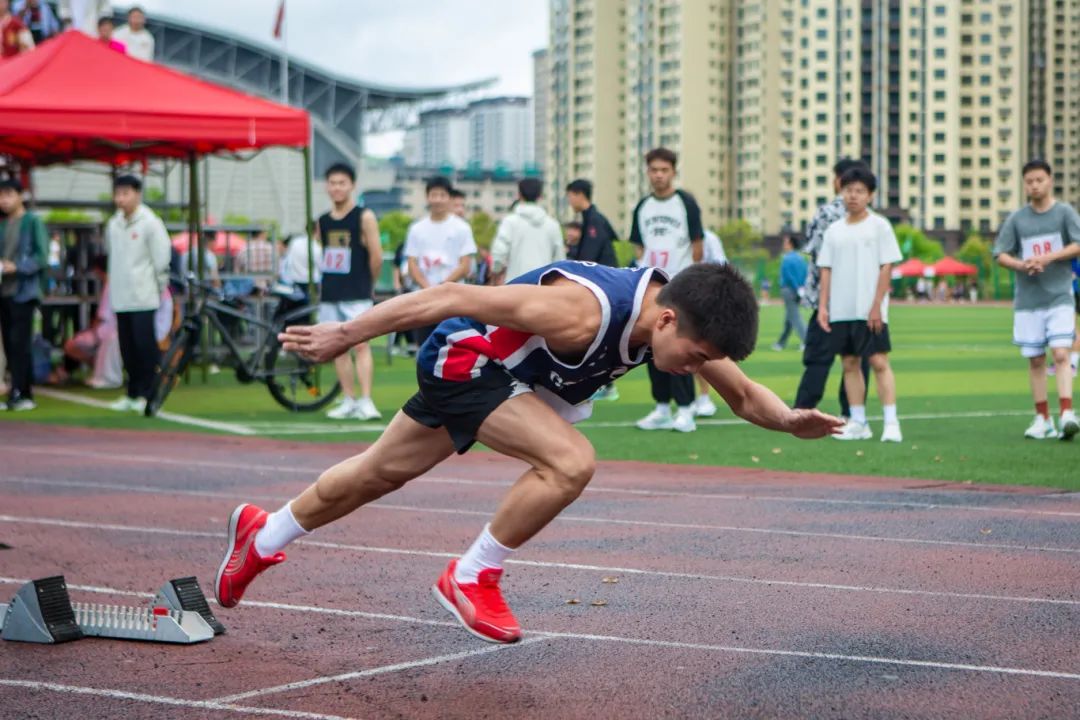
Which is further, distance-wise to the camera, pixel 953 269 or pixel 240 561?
pixel 953 269

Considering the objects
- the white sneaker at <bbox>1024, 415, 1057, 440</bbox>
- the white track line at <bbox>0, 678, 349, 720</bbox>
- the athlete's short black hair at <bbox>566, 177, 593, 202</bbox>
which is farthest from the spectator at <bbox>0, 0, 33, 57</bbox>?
the white track line at <bbox>0, 678, 349, 720</bbox>

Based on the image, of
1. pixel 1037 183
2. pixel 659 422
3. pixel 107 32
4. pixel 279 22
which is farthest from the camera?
pixel 279 22

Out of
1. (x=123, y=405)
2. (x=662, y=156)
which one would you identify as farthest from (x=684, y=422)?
(x=123, y=405)

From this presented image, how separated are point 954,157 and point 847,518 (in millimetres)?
144511

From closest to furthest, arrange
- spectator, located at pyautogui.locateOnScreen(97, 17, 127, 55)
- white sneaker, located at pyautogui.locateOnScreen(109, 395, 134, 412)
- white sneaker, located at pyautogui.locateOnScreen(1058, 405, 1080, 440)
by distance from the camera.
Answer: white sneaker, located at pyautogui.locateOnScreen(1058, 405, 1080, 440) → white sneaker, located at pyautogui.locateOnScreen(109, 395, 134, 412) → spectator, located at pyautogui.locateOnScreen(97, 17, 127, 55)

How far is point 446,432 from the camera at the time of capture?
534 centimetres

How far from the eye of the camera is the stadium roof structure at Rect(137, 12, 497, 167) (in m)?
139

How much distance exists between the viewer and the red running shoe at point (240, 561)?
562 centimetres

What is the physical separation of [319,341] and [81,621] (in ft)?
5.11

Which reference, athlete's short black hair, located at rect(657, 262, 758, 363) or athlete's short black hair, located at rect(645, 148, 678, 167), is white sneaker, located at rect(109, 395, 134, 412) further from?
athlete's short black hair, located at rect(657, 262, 758, 363)

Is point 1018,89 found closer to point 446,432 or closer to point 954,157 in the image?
point 954,157

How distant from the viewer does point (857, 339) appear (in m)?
11.7

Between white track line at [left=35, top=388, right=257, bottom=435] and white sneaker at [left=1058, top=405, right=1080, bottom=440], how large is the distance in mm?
6470

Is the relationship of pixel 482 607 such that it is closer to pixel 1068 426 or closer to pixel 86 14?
pixel 1068 426
